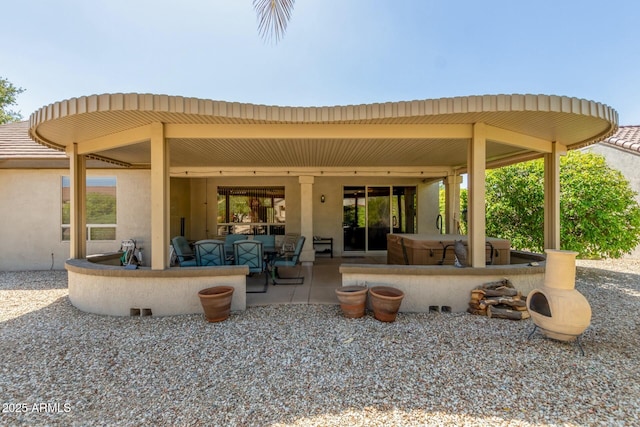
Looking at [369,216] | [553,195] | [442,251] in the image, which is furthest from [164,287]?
[553,195]

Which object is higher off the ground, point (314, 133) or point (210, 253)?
point (314, 133)

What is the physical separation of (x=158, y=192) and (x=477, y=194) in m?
4.61

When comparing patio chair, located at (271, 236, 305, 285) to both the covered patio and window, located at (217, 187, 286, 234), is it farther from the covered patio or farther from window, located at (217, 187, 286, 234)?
window, located at (217, 187, 286, 234)

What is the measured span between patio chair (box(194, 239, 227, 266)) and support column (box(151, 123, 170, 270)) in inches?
30.8

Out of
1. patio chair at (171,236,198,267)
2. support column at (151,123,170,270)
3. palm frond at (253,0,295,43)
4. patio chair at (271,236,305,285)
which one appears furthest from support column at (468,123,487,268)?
patio chair at (171,236,198,267)

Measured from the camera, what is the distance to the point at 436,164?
7.63 m

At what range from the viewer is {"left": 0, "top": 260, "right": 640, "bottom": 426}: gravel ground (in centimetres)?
217

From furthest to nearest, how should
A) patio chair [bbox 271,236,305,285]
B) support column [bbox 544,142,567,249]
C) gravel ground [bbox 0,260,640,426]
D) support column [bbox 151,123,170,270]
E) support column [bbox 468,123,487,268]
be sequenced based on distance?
1. patio chair [bbox 271,236,305,285]
2. support column [bbox 544,142,567,249]
3. support column [bbox 468,123,487,268]
4. support column [bbox 151,123,170,270]
5. gravel ground [bbox 0,260,640,426]

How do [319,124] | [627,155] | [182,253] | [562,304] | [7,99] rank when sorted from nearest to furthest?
[562,304] → [319,124] → [182,253] → [627,155] → [7,99]

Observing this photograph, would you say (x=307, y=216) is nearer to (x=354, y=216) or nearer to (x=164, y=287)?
(x=354, y=216)

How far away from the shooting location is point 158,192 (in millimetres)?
4098

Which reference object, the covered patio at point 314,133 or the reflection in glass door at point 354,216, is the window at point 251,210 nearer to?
the reflection in glass door at point 354,216

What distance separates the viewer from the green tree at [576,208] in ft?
22.1

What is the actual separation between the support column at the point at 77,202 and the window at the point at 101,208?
244 centimetres
